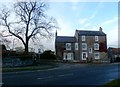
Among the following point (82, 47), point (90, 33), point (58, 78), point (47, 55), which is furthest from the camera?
point (90, 33)

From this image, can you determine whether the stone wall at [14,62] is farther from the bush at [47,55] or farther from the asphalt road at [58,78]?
the asphalt road at [58,78]

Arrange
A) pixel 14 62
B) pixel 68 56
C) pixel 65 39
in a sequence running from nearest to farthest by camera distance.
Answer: pixel 14 62
pixel 68 56
pixel 65 39

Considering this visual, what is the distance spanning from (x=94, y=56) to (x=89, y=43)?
3.81 metres

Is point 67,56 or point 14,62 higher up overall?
point 67,56

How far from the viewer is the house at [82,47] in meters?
78.3

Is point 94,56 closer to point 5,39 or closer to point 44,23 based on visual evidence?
point 44,23

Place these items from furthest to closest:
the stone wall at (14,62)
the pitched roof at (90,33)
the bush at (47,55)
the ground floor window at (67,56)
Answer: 1. the pitched roof at (90,33)
2. the ground floor window at (67,56)
3. the bush at (47,55)
4. the stone wall at (14,62)

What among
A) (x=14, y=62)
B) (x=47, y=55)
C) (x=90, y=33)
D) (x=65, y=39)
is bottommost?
(x=14, y=62)

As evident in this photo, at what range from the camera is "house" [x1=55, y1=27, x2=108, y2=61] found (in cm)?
7831

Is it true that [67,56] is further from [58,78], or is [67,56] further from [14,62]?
[58,78]

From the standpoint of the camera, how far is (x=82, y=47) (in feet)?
259

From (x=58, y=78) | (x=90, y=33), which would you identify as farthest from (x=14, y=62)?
(x=90, y=33)

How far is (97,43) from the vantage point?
79.8 m

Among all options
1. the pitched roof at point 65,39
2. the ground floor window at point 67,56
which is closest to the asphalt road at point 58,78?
the ground floor window at point 67,56
